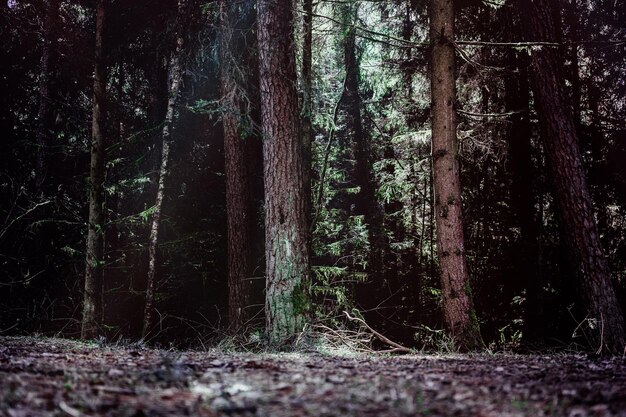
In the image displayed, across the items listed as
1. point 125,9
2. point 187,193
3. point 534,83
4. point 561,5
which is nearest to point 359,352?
point 534,83

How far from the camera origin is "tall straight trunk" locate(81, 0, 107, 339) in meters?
10.2

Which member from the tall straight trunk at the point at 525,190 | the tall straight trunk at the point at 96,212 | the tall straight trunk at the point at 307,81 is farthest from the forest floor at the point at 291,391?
the tall straight trunk at the point at 525,190

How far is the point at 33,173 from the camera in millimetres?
14258

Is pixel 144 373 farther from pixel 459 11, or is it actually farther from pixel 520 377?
pixel 459 11

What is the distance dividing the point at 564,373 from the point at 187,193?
1156 centimetres

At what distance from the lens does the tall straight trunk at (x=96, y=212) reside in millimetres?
10188

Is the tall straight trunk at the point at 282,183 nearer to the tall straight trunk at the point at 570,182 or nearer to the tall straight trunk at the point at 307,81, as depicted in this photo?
the tall straight trunk at the point at 307,81

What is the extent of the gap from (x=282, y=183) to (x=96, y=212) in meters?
5.19

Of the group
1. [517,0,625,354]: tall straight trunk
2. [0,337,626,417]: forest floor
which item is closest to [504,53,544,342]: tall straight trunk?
[517,0,625,354]: tall straight trunk

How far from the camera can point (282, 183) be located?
7.46 m

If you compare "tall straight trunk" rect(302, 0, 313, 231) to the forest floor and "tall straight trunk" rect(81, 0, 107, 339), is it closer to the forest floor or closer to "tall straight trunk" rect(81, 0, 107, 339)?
"tall straight trunk" rect(81, 0, 107, 339)

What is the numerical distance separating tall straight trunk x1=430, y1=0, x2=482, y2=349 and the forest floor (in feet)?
11.1

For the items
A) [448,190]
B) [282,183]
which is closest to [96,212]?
[282,183]

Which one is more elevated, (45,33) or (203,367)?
(45,33)
